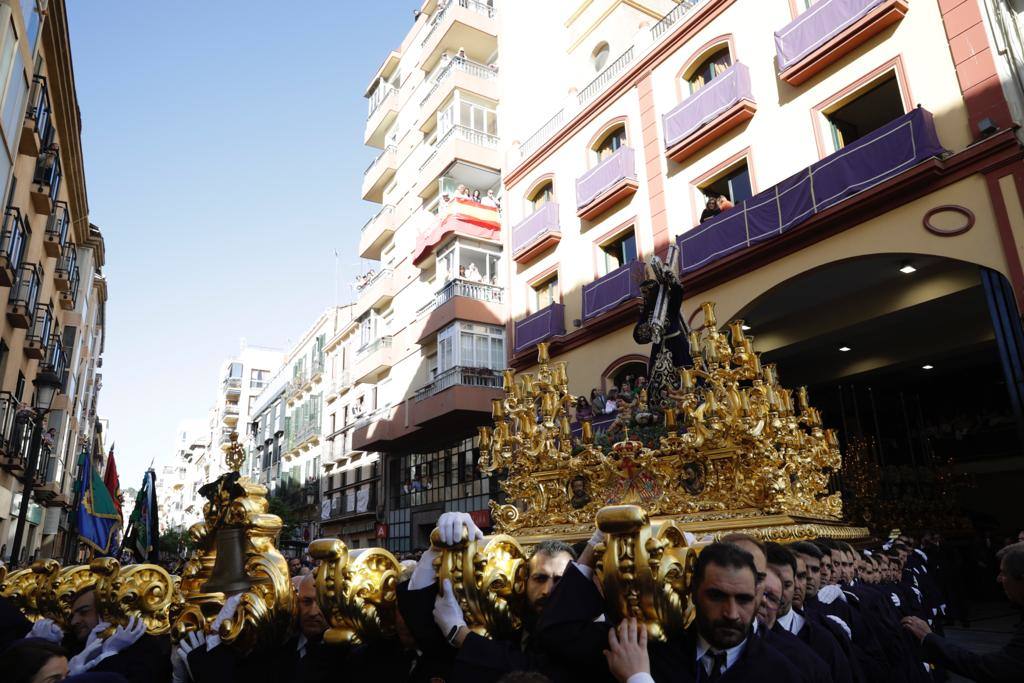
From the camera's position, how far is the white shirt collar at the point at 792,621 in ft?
11.6

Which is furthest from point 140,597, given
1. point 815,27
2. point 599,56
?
point 599,56

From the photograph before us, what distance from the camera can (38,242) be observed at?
1661 cm

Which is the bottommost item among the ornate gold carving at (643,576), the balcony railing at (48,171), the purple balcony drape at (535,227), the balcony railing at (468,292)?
the ornate gold carving at (643,576)

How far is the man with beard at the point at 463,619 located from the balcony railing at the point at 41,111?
15.3m

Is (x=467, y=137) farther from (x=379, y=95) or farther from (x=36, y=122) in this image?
(x=36, y=122)

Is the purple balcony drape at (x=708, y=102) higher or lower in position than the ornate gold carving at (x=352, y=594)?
higher

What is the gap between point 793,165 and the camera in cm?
1282

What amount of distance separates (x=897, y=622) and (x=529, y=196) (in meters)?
15.4

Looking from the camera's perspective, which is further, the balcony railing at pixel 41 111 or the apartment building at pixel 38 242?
the balcony railing at pixel 41 111

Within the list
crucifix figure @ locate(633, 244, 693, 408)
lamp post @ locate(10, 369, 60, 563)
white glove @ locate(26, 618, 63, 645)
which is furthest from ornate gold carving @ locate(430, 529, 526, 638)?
lamp post @ locate(10, 369, 60, 563)

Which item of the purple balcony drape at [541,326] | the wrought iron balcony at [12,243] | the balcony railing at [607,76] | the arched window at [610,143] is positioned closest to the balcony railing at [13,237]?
the wrought iron balcony at [12,243]

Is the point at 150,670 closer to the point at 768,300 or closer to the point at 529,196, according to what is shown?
the point at 768,300

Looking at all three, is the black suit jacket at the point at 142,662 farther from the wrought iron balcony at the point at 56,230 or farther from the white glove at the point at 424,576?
the wrought iron balcony at the point at 56,230

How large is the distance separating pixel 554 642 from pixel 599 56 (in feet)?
68.8
